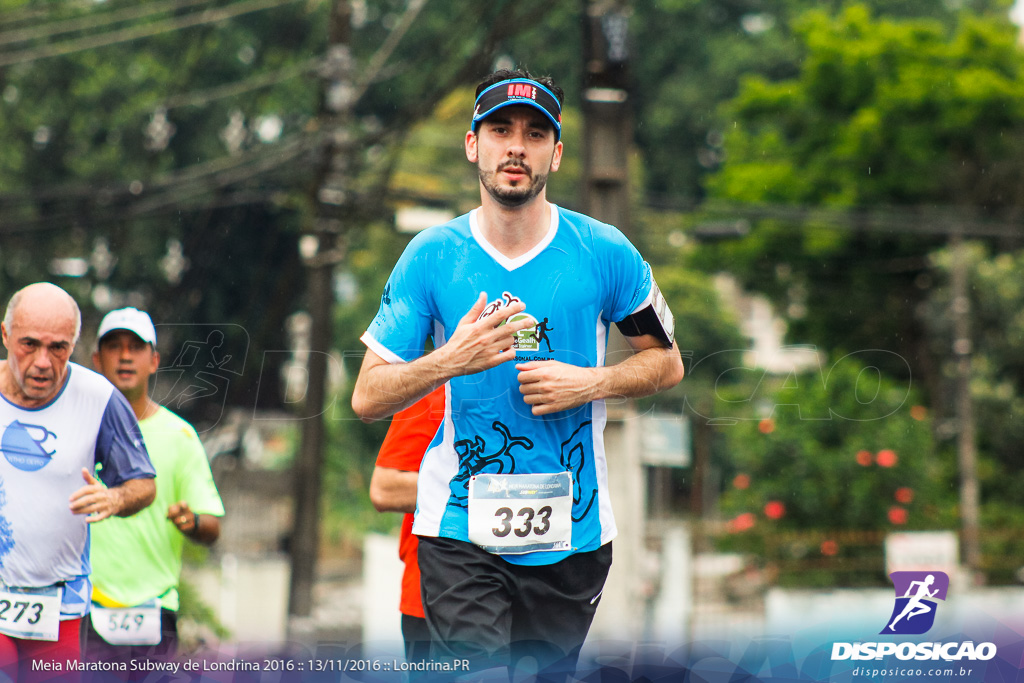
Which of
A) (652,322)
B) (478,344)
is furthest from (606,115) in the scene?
(478,344)

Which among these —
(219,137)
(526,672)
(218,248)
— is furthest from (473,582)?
(219,137)

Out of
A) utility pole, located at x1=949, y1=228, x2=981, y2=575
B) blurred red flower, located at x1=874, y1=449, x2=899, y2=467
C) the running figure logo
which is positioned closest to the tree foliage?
utility pole, located at x1=949, y1=228, x2=981, y2=575

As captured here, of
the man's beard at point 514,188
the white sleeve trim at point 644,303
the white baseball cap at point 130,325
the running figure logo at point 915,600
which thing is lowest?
the running figure logo at point 915,600

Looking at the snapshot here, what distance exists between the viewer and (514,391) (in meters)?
3.35

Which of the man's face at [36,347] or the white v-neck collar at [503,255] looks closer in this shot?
the white v-neck collar at [503,255]

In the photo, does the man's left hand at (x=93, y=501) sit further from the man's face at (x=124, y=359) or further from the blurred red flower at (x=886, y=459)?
the blurred red flower at (x=886, y=459)

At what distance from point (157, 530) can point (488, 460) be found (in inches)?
86.5

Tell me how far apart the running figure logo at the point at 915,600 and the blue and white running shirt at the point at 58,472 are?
2.60 metres

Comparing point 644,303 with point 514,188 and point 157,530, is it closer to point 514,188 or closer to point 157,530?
point 514,188

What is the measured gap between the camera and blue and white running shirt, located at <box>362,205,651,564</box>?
3.36m

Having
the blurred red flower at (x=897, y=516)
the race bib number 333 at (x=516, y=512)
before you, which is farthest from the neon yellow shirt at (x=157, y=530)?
the blurred red flower at (x=897, y=516)

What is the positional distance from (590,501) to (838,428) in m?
14.7

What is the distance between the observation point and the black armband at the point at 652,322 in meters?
3.53

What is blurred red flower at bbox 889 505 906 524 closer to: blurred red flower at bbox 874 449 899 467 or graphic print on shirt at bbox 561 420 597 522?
blurred red flower at bbox 874 449 899 467
